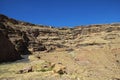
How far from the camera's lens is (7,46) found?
98.3 feet

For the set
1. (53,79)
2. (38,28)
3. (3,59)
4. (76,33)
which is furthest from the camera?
(76,33)

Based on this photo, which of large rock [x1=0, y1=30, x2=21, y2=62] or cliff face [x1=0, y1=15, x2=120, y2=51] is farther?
cliff face [x1=0, y1=15, x2=120, y2=51]

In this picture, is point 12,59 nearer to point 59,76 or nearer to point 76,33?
point 59,76

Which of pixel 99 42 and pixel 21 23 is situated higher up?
pixel 21 23

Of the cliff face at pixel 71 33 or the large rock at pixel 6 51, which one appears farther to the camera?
the cliff face at pixel 71 33

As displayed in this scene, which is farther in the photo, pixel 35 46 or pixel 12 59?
pixel 35 46

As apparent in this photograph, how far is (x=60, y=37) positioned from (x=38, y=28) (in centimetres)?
818

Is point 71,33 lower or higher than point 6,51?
higher

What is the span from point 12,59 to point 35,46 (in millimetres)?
30946

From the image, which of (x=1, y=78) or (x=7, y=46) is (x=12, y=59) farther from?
(x=1, y=78)

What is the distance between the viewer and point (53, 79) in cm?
1786

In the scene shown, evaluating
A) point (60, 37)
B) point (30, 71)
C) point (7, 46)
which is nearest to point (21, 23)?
point (60, 37)

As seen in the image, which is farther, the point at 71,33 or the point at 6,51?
the point at 71,33

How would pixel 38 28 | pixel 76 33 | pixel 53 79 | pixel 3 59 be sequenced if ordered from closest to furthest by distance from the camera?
pixel 53 79, pixel 3 59, pixel 38 28, pixel 76 33
